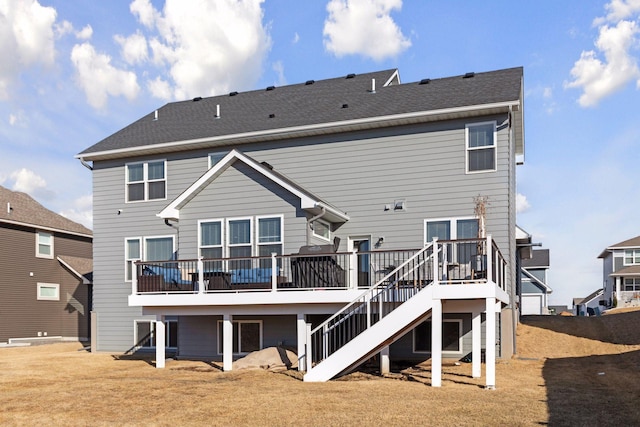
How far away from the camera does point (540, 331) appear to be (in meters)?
20.5

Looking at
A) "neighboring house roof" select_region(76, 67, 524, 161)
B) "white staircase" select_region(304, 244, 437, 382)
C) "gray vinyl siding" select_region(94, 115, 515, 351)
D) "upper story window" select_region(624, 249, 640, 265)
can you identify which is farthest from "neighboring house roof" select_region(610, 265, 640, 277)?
"white staircase" select_region(304, 244, 437, 382)

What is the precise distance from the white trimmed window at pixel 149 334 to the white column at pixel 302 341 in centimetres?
738

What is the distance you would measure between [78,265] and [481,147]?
22.0m

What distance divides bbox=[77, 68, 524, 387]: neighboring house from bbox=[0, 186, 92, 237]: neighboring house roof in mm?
8932

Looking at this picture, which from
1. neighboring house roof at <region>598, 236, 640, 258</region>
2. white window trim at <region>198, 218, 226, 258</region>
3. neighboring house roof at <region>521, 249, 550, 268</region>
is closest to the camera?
white window trim at <region>198, 218, 226, 258</region>

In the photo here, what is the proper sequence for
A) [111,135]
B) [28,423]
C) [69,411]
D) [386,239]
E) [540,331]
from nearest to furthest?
[28,423] < [69,411] < [386,239] < [540,331] < [111,135]

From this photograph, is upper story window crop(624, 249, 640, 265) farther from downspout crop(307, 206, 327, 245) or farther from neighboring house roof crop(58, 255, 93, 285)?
downspout crop(307, 206, 327, 245)

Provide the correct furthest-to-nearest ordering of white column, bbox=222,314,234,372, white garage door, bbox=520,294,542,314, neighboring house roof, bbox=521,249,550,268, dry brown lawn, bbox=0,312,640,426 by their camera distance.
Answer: neighboring house roof, bbox=521,249,550,268
white garage door, bbox=520,294,542,314
white column, bbox=222,314,234,372
dry brown lawn, bbox=0,312,640,426

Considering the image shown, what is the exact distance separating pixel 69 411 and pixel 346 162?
35.6ft

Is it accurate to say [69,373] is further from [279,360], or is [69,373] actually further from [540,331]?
[540,331]

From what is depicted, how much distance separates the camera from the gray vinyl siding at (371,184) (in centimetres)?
1681

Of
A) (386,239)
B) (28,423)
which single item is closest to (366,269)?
(386,239)

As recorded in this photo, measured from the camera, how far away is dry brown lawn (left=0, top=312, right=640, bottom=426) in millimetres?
9320

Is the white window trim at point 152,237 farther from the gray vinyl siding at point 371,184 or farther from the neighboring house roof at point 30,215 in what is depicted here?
the neighboring house roof at point 30,215
